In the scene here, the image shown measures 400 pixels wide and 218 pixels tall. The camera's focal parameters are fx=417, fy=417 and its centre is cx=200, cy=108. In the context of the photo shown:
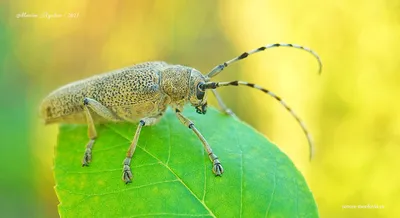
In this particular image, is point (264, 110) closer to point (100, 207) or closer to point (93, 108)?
point (93, 108)

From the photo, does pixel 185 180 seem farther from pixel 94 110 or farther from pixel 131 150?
pixel 94 110

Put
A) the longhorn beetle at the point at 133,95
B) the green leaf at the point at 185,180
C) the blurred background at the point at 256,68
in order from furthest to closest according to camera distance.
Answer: the blurred background at the point at 256,68
the longhorn beetle at the point at 133,95
the green leaf at the point at 185,180

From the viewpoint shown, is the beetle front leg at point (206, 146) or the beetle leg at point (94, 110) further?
the beetle leg at point (94, 110)

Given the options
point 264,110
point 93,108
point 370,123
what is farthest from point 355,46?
point 93,108

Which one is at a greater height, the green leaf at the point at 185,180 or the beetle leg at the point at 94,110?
the beetle leg at the point at 94,110

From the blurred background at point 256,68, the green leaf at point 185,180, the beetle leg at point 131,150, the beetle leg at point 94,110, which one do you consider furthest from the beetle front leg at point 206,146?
the blurred background at point 256,68

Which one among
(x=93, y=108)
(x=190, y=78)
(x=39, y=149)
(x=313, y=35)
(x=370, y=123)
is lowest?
(x=39, y=149)

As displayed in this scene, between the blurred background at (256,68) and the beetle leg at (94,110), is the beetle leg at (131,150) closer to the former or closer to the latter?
the beetle leg at (94,110)

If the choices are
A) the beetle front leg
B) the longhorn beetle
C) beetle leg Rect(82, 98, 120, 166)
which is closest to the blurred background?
the longhorn beetle
